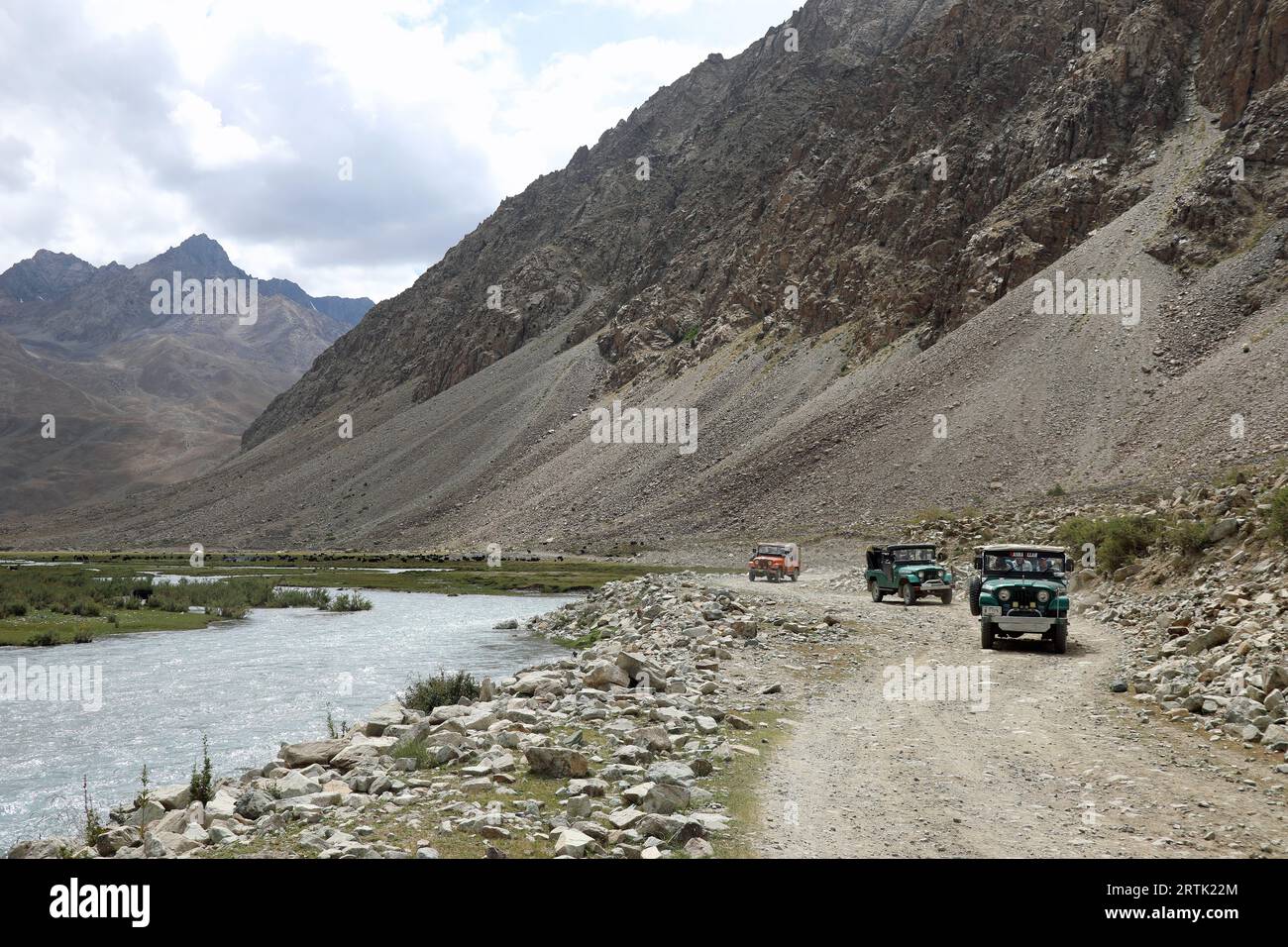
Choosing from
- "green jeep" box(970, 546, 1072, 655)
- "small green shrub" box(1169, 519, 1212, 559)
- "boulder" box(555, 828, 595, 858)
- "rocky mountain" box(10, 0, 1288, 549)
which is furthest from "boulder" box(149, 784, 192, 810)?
"rocky mountain" box(10, 0, 1288, 549)

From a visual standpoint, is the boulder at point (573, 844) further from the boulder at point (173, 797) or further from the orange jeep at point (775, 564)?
the orange jeep at point (775, 564)

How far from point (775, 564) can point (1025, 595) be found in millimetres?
26620

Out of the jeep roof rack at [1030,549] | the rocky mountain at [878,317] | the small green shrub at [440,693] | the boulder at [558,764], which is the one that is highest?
the rocky mountain at [878,317]

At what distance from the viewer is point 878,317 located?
92938mm

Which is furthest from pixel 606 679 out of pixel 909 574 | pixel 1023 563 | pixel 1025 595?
pixel 909 574

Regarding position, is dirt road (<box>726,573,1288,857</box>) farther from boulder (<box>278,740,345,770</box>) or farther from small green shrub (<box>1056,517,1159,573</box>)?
small green shrub (<box>1056,517,1159,573</box>)

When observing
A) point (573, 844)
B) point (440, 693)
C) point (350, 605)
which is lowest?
point (350, 605)

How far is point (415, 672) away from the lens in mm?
24328

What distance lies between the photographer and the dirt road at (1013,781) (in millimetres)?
7922

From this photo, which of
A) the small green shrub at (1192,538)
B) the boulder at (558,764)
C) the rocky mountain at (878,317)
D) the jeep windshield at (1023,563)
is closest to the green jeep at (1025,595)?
the jeep windshield at (1023,563)

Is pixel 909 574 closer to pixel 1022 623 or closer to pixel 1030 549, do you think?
pixel 1030 549

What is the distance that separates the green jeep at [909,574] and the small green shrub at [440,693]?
20115 mm

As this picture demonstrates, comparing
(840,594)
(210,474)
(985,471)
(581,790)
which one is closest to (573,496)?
(985,471)
